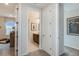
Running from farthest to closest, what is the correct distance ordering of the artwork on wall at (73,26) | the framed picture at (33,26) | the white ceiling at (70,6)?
the framed picture at (33,26)
the artwork on wall at (73,26)
the white ceiling at (70,6)

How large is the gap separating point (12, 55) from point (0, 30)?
0.56 m

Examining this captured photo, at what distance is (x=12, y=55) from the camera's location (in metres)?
1.83

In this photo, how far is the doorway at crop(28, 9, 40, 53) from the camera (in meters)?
2.00

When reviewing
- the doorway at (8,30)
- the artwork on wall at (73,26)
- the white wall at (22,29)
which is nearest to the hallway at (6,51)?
the doorway at (8,30)

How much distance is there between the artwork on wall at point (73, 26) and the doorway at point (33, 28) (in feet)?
2.04

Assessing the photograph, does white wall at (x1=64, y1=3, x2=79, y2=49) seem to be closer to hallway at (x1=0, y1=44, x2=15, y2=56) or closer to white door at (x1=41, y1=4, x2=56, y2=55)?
white door at (x1=41, y1=4, x2=56, y2=55)

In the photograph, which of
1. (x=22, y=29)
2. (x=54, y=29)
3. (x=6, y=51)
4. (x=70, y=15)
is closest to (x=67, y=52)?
(x=54, y=29)

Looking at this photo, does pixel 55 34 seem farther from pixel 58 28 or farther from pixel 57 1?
pixel 57 1

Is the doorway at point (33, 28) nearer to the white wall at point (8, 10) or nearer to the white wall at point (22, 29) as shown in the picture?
the white wall at point (22, 29)

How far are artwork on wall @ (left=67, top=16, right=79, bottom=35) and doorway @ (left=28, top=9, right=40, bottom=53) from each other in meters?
0.62

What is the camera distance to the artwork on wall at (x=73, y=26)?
1.93 m

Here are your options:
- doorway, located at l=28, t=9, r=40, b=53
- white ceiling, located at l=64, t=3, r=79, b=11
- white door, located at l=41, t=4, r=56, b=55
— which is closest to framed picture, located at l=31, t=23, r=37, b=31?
doorway, located at l=28, t=9, r=40, b=53

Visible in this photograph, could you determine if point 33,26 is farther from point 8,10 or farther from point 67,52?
point 67,52

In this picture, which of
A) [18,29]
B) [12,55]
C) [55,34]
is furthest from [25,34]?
[55,34]
